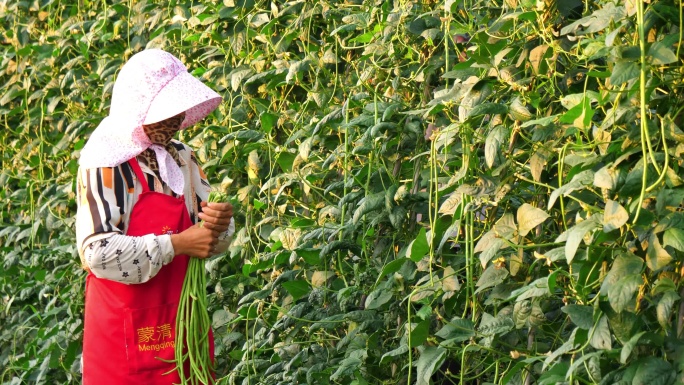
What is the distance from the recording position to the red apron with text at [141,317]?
2.65 metres

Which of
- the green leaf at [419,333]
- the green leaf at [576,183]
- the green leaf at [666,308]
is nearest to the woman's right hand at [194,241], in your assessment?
the green leaf at [419,333]

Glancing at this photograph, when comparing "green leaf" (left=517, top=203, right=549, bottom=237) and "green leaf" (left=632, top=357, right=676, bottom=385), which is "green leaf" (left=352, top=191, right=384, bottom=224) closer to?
"green leaf" (left=517, top=203, right=549, bottom=237)

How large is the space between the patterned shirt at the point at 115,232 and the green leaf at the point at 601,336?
3.33 ft

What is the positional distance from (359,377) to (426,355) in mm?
426

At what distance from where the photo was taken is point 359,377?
2.78 meters

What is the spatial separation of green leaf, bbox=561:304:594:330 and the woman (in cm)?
89

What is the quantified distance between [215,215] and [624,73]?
A: 1.01 metres

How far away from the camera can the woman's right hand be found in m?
2.61

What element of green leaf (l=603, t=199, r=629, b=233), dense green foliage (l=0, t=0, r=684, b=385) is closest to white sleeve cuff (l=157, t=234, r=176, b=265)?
dense green foliage (l=0, t=0, r=684, b=385)

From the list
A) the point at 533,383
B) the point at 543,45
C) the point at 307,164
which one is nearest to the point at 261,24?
the point at 307,164

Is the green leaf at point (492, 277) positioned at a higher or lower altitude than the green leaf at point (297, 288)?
higher

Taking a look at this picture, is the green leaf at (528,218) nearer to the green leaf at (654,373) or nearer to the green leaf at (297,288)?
the green leaf at (654,373)

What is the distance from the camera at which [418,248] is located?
2518 millimetres

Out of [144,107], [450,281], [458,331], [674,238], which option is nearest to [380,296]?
[450,281]
